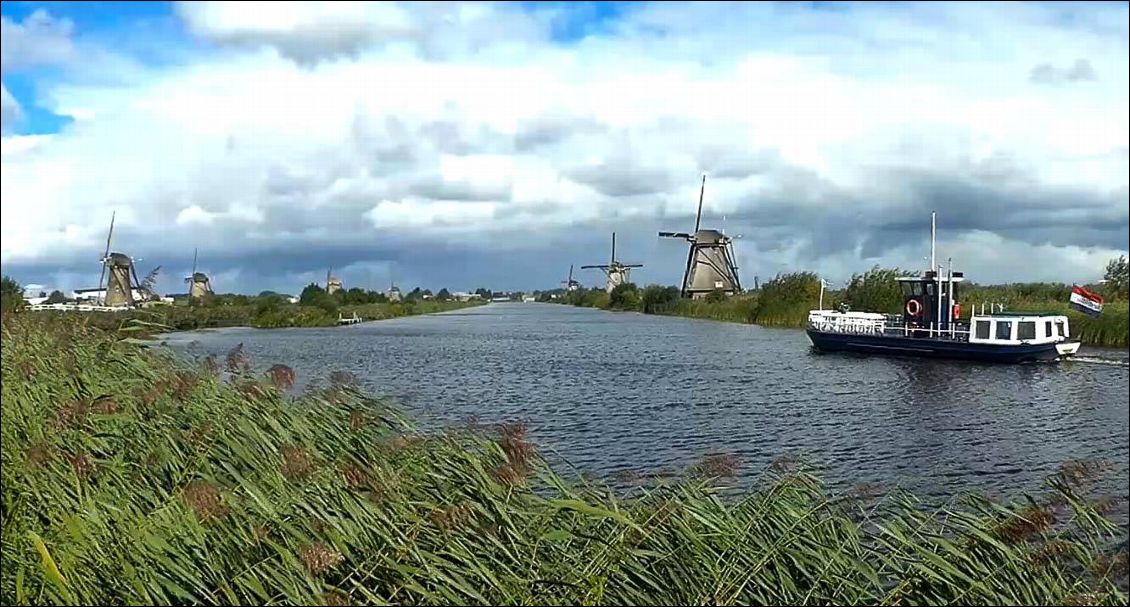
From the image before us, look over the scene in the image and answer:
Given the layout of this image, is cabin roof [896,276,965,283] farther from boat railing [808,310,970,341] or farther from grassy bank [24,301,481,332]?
grassy bank [24,301,481,332]

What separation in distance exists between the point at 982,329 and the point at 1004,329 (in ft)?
1.81

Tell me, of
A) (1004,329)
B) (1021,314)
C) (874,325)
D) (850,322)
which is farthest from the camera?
(850,322)

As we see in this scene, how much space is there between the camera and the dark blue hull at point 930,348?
26.6m

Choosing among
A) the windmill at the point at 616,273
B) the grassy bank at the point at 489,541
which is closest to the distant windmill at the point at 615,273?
the windmill at the point at 616,273

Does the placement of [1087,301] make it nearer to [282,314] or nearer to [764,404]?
[764,404]

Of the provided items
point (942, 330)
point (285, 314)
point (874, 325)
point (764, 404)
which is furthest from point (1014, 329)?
point (285, 314)

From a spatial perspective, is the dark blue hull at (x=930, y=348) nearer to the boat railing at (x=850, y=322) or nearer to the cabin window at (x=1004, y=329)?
the boat railing at (x=850, y=322)

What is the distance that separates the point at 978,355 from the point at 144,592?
85.2ft

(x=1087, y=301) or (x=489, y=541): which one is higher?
(x=1087, y=301)

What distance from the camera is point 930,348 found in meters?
27.7

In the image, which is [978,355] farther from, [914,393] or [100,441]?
[100,441]

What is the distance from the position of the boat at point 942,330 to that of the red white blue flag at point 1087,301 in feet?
3.52

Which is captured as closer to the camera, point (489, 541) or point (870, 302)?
point (489, 541)

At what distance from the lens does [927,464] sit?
11781 mm
